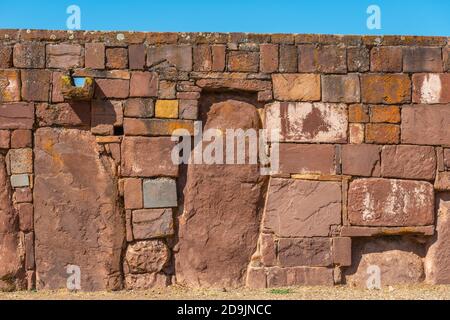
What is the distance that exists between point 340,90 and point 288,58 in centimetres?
78

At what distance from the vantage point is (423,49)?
313 inches

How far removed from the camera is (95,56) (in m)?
7.68

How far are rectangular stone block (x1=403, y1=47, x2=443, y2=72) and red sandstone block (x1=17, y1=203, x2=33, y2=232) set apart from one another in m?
5.10

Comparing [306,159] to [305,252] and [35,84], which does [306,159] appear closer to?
[305,252]

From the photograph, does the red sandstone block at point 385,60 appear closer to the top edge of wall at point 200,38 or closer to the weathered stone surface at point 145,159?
the top edge of wall at point 200,38

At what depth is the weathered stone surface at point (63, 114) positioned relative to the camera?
302 inches

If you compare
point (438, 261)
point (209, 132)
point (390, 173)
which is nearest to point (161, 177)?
point (209, 132)

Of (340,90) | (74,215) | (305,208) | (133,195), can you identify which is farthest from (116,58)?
(305,208)

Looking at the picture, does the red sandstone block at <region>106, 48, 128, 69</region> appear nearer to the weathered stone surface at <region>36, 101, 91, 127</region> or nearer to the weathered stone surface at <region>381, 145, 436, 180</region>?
the weathered stone surface at <region>36, 101, 91, 127</region>

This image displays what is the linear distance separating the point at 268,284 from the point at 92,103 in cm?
318

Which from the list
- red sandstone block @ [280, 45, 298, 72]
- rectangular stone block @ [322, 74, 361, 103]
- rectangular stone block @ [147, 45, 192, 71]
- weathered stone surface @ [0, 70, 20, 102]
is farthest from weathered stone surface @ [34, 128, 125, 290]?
rectangular stone block @ [322, 74, 361, 103]

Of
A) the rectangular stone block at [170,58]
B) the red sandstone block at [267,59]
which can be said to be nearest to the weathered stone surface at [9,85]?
the rectangular stone block at [170,58]

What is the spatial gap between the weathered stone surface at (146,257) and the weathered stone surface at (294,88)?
243 centimetres

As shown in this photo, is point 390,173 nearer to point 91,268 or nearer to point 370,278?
point 370,278
